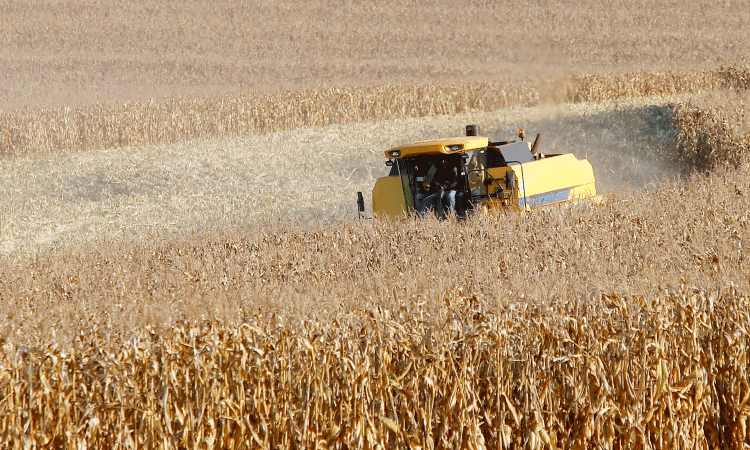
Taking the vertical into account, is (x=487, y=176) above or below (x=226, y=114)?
below

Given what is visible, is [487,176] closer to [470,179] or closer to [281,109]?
[470,179]

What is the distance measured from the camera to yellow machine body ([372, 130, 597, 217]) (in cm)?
891

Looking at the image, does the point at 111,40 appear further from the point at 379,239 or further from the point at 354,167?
the point at 379,239

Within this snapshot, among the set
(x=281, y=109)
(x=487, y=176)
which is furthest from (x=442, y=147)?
(x=281, y=109)

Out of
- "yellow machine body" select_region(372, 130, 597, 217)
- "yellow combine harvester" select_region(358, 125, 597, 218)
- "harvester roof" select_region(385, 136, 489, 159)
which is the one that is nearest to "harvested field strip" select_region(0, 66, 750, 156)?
"yellow machine body" select_region(372, 130, 597, 217)

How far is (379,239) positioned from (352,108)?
45.0ft

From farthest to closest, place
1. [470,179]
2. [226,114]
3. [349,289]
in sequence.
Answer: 1. [226,114]
2. [470,179]
3. [349,289]

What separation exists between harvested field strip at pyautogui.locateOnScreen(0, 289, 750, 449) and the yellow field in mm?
15

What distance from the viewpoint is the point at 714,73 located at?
21.9 metres

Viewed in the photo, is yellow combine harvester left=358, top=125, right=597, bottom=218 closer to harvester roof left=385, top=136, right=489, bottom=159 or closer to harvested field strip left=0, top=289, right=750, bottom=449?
harvester roof left=385, top=136, right=489, bottom=159

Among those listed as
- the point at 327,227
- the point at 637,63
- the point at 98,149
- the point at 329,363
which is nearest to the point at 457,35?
the point at 637,63

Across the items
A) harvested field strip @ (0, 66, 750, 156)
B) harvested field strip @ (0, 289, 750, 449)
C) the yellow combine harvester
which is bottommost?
harvested field strip @ (0, 289, 750, 449)

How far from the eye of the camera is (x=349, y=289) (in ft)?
16.5

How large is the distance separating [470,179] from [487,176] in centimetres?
25
